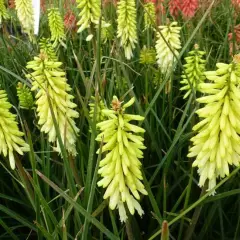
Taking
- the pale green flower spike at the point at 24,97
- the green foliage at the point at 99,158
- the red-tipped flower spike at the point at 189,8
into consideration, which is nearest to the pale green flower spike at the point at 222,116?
the green foliage at the point at 99,158

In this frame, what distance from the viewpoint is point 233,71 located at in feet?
5.01

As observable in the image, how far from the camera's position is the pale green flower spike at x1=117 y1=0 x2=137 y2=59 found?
10.1 feet

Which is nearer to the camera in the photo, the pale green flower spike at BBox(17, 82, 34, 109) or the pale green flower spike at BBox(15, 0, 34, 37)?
the pale green flower spike at BBox(17, 82, 34, 109)

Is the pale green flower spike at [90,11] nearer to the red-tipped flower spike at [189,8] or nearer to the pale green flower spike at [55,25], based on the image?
the pale green flower spike at [55,25]

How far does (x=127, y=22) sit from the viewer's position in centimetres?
313

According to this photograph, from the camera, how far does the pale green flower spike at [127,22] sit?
3.08 meters

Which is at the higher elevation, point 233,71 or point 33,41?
point 233,71

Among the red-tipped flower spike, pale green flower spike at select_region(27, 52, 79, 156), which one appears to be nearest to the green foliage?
pale green flower spike at select_region(27, 52, 79, 156)

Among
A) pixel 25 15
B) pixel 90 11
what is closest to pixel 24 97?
pixel 90 11

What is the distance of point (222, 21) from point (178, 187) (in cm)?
276

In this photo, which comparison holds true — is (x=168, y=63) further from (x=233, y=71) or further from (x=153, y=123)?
(x=233, y=71)

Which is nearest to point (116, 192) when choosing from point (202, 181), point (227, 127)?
point (202, 181)

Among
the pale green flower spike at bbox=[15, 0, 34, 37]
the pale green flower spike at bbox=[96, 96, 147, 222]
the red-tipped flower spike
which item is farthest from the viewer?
the pale green flower spike at bbox=[15, 0, 34, 37]

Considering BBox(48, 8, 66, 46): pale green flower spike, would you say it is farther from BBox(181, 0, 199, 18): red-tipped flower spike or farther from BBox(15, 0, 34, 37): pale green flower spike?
BBox(181, 0, 199, 18): red-tipped flower spike
